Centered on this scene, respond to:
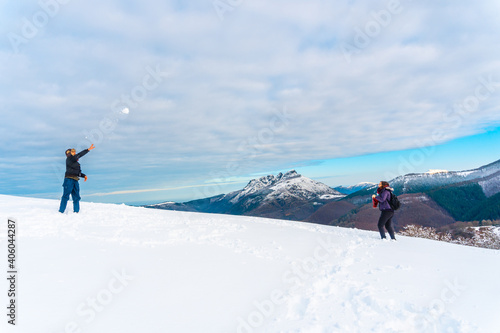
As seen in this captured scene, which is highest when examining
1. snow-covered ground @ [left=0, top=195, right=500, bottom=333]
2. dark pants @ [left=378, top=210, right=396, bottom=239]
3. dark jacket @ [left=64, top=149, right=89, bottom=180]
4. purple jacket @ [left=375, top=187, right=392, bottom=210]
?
dark jacket @ [left=64, top=149, right=89, bottom=180]

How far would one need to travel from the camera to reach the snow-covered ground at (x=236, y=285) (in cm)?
500

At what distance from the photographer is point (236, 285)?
21.2 feet

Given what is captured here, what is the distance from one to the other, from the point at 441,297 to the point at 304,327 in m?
3.47

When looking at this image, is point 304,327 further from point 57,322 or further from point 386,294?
point 57,322

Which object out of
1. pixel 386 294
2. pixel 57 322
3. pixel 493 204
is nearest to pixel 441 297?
pixel 386 294

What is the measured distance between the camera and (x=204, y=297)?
5.79m

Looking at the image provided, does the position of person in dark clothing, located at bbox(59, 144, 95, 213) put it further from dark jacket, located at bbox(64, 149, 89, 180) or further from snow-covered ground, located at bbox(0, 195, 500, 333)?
snow-covered ground, located at bbox(0, 195, 500, 333)

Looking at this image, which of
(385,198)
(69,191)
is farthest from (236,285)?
(69,191)

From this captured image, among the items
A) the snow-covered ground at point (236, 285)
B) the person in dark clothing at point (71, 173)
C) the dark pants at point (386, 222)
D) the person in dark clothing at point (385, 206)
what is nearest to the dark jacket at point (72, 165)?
the person in dark clothing at point (71, 173)

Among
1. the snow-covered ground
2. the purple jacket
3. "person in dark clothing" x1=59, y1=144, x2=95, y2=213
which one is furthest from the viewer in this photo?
"person in dark clothing" x1=59, y1=144, x2=95, y2=213

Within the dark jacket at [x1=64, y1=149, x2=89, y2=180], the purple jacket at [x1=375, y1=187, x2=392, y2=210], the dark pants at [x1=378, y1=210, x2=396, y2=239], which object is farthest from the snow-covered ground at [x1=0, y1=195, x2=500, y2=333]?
the dark jacket at [x1=64, y1=149, x2=89, y2=180]

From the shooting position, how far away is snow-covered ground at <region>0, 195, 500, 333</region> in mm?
4996

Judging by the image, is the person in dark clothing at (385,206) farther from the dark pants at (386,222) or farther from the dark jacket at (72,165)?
the dark jacket at (72,165)

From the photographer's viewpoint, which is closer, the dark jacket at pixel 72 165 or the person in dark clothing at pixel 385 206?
the person in dark clothing at pixel 385 206
